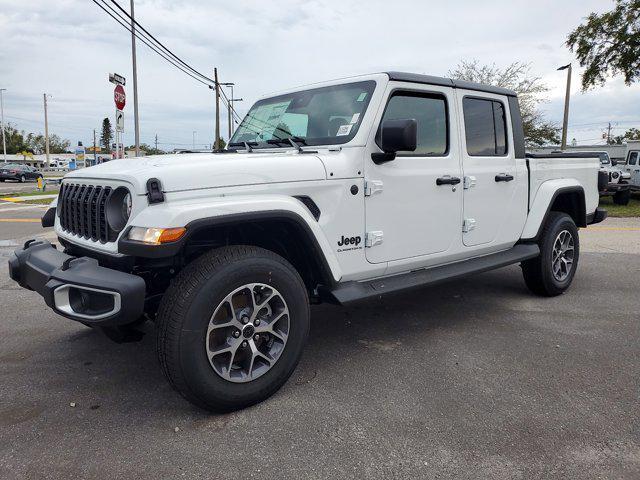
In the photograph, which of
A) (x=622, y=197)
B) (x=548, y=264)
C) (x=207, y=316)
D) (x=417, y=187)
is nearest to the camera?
(x=207, y=316)

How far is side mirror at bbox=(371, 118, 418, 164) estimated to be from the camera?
119 inches

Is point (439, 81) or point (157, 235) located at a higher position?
point (439, 81)

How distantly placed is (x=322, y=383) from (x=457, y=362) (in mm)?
992

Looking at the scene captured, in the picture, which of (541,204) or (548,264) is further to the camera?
(548,264)

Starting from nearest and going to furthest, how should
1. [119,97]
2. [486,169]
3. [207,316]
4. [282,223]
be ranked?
[207,316] < [282,223] < [486,169] < [119,97]

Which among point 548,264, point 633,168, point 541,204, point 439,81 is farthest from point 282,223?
point 633,168

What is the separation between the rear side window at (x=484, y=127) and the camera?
402cm

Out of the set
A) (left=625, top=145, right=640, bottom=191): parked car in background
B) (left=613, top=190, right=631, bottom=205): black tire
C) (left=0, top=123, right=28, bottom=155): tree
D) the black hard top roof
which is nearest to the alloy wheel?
the black hard top roof

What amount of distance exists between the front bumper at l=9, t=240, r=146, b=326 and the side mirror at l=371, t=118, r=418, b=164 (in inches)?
66.3

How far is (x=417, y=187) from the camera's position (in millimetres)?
3520

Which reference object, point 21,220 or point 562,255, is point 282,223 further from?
point 21,220

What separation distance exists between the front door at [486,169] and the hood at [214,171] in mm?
1531

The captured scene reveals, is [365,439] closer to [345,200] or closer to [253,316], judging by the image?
[253,316]

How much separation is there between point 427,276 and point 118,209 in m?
2.17
